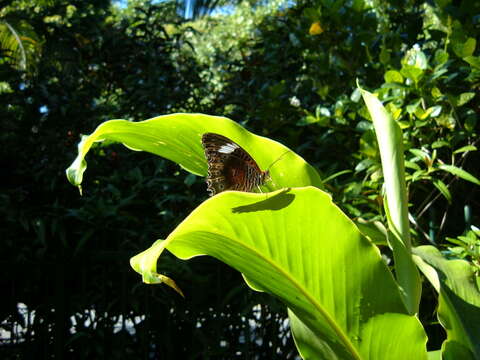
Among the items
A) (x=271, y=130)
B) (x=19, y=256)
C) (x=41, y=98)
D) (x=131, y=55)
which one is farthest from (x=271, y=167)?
(x=131, y=55)

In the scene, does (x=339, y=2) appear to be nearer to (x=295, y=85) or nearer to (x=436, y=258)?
(x=295, y=85)

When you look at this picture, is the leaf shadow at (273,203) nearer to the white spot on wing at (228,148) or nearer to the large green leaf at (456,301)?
the white spot on wing at (228,148)

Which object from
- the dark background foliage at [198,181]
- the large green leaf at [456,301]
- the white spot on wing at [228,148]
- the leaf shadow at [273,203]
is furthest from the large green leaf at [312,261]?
the dark background foliage at [198,181]

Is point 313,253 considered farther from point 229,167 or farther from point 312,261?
point 229,167

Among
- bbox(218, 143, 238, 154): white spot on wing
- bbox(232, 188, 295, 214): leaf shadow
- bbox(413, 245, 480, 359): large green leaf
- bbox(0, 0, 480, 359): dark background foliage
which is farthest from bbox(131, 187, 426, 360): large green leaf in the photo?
bbox(0, 0, 480, 359): dark background foliage

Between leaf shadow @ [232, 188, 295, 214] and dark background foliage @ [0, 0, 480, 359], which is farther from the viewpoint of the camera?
dark background foliage @ [0, 0, 480, 359]

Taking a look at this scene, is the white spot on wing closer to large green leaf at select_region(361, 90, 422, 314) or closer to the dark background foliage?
large green leaf at select_region(361, 90, 422, 314)
